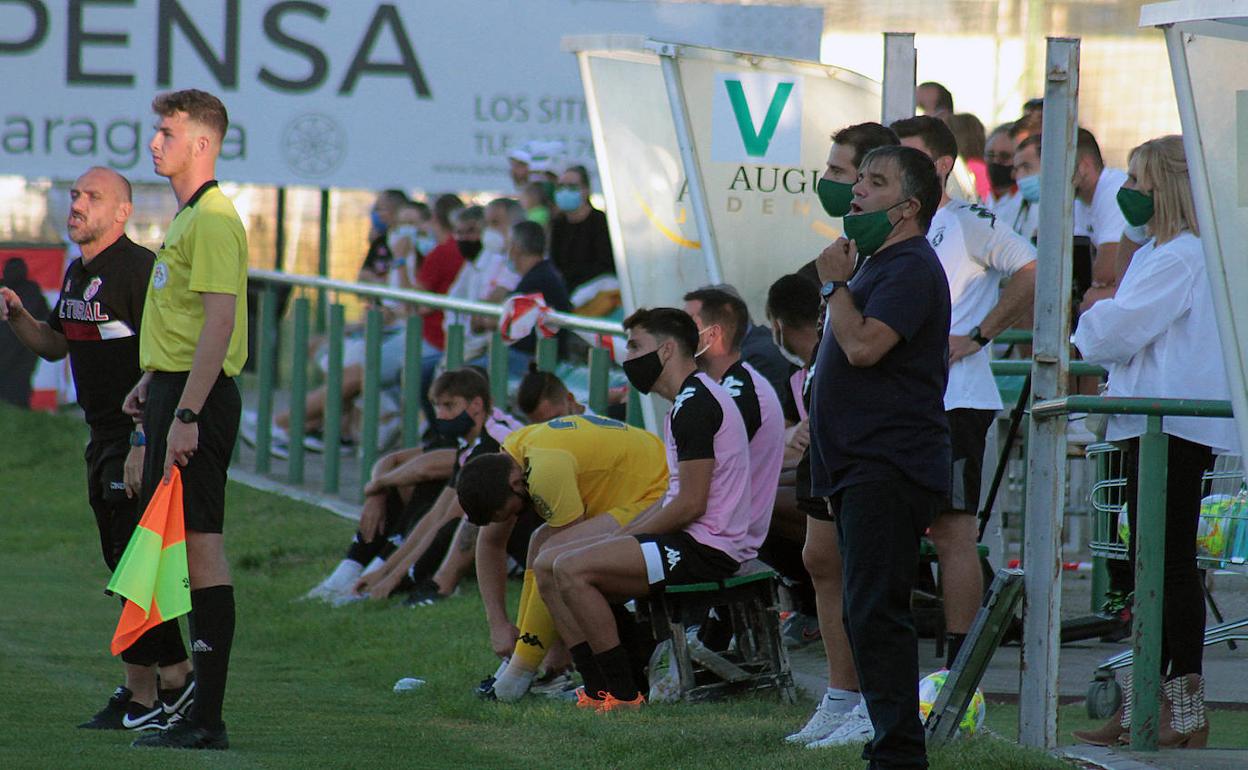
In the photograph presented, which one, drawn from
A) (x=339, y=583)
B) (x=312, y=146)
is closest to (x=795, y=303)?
(x=339, y=583)

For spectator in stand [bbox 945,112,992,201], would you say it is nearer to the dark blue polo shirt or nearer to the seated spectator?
the seated spectator

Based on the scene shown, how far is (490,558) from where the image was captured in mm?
7691

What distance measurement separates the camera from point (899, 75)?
7.04m

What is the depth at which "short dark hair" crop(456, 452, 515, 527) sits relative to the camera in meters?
7.27

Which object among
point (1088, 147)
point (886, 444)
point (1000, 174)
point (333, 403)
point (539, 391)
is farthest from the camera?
point (333, 403)

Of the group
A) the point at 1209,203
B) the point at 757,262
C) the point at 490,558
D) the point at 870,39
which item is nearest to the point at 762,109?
the point at 757,262

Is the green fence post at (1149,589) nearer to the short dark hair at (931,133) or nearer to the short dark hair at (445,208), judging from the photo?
the short dark hair at (931,133)

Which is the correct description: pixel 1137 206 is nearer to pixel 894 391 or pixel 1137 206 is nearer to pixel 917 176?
pixel 917 176

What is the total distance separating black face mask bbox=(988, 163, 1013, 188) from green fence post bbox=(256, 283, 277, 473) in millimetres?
5594

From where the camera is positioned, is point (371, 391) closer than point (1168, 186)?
No

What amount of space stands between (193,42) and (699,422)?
32.5ft

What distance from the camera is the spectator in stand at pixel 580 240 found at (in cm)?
1188

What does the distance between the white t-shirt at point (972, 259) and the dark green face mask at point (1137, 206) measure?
0.80m

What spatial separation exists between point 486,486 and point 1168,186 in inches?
112
